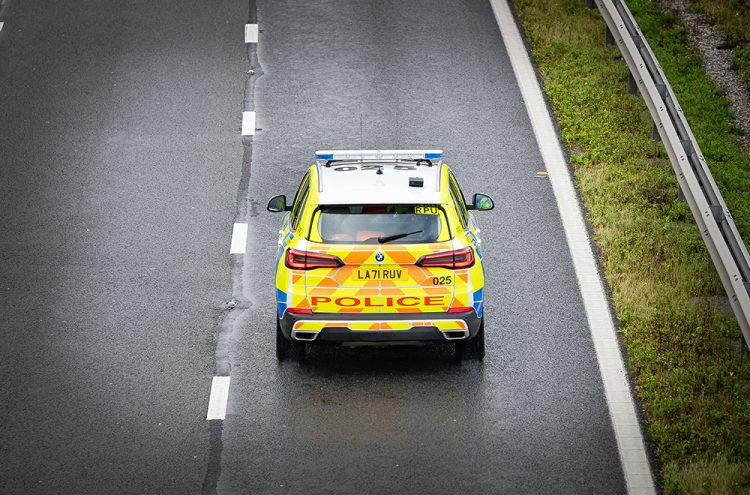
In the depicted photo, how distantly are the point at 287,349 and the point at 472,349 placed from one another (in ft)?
5.82

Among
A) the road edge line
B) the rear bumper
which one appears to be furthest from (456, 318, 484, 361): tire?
the road edge line

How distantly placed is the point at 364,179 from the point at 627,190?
16.7ft

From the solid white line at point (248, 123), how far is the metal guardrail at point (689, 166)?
5.29 metres

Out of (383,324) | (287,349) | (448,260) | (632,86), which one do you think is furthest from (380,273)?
(632,86)

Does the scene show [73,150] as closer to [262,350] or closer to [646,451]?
[262,350]

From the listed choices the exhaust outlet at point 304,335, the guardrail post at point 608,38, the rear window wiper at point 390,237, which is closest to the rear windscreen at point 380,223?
the rear window wiper at point 390,237

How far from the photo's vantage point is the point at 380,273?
Result: 1111 cm

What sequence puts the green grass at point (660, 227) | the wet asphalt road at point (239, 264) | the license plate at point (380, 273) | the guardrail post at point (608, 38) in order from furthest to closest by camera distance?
the guardrail post at point (608, 38), the license plate at point (380, 273), the green grass at point (660, 227), the wet asphalt road at point (239, 264)

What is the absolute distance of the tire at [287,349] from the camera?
12.1 metres

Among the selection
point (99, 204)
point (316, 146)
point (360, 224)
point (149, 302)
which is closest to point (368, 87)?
point (316, 146)

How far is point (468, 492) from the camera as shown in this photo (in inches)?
400

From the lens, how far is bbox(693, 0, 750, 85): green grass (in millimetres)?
19922

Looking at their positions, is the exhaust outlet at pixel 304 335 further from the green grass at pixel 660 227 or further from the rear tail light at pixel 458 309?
the green grass at pixel 660 227

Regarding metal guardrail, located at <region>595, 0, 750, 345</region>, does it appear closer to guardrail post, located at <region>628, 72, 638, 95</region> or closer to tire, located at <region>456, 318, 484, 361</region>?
guardrail post, located at <region>628, 72, 638, 95</region>
